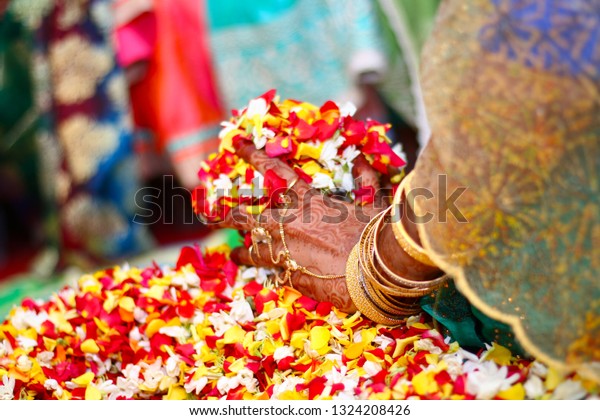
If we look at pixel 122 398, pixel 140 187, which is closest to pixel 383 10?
pixel 140 187

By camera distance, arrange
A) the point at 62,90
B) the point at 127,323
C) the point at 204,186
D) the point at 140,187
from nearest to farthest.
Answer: the point at 127,323 → the point at 204,186 → the point at 62,90 → the point at 140,187

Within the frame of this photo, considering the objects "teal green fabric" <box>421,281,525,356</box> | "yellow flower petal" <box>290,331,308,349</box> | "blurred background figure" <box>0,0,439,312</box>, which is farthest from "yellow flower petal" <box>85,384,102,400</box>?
"blurred background figure" <box>0,0,439,312</box>

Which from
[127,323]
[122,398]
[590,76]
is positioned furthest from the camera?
[127,323]

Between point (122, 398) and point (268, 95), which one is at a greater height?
point (268, 95)

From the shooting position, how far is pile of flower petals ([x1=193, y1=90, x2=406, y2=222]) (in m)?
1.25

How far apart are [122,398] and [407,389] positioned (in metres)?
0.48

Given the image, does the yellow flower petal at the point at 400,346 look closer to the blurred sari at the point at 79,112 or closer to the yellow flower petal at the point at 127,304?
the yellow flower petal at the point at 127,304

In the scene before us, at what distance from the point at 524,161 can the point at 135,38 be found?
2.23 meters

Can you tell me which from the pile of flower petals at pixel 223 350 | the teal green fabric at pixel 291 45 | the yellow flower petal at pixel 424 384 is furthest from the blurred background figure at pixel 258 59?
the yellow flower petal at pixel 424 384

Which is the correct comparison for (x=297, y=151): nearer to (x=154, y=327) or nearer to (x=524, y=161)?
(x=154, y=327)

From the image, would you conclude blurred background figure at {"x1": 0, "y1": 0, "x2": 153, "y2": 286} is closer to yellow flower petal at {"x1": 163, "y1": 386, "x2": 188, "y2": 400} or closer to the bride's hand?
the bride's hand

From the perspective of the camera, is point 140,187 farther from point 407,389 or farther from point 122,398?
point 407,389
